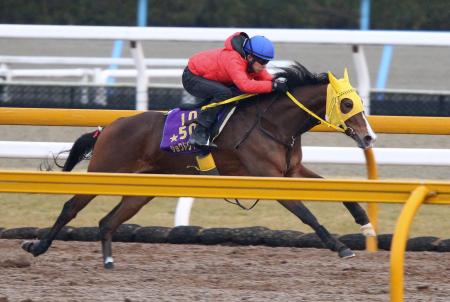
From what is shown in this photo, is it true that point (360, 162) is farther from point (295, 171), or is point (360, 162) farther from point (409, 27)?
point (409, 27)

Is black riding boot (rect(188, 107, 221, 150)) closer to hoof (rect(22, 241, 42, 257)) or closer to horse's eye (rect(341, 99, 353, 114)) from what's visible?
horse's eye (rect(341, 99, 353, 114))

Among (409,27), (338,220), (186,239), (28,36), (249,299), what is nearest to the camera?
(249,299)

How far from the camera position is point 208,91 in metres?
6.33

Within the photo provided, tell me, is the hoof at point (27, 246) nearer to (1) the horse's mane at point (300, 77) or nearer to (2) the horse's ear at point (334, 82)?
(1) the horse's mane at point (300, 77)

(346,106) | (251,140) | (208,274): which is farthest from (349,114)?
(208,274)

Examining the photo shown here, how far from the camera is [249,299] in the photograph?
16.2 ft

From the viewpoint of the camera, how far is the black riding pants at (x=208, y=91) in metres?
6.21

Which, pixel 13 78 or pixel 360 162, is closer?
pixel 360 162

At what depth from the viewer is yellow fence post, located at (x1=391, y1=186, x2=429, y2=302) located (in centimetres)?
368

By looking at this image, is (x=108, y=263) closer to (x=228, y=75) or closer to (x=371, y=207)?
(x=228, y=75)

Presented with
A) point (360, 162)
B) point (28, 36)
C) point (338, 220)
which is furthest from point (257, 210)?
point (28, 36)

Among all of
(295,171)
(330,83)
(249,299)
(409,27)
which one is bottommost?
(249,299)

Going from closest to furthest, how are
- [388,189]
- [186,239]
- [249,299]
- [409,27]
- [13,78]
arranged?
1. [388,189]
2. [249,299]
3. [186,239]
4. [13,78]
5. [409,27]

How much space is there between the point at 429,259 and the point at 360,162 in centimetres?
88
